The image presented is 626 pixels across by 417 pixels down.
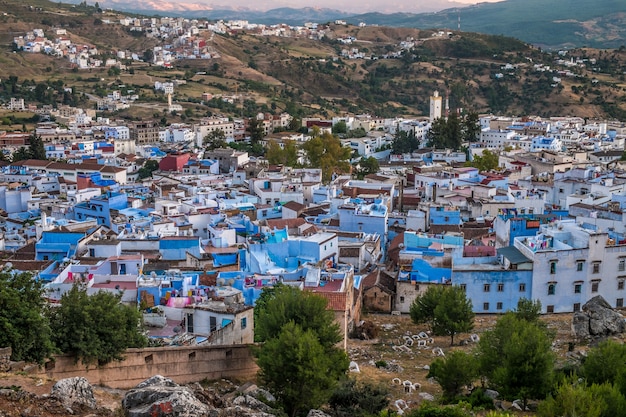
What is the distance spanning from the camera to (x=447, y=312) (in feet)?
59.1

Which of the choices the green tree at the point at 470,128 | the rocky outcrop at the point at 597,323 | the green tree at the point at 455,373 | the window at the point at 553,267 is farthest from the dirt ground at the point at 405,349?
the green tree at the point at 470,128

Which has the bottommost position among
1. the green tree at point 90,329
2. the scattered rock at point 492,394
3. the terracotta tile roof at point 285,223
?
the scattered rock at point 492,394

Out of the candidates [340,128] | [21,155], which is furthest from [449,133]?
[21,155]

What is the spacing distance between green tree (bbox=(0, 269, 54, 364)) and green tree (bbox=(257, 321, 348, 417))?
135 inches

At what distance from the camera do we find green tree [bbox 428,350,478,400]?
13.8 meters

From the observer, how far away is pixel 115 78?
72.9 m

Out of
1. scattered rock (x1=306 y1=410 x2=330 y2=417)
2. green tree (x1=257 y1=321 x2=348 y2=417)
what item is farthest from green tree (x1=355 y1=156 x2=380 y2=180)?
scattered rock (x1=306 y1=410 x2=330 y2=417)

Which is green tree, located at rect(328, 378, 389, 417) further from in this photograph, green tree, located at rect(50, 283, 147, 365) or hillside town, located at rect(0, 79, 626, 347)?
green tree, located at rect(50, 283, 147, 365)

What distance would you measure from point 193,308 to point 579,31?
171 m

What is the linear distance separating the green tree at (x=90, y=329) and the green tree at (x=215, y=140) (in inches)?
1331

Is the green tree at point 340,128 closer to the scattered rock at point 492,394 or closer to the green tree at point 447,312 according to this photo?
the green tree at point 447,312

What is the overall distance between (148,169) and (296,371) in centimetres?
2878

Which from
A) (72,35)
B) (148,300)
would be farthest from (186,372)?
(72,35)

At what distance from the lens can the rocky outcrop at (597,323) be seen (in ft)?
58.1
